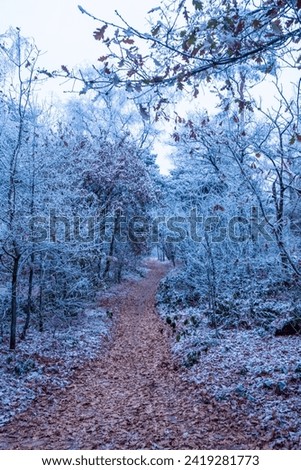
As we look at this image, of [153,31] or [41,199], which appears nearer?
[153,31]

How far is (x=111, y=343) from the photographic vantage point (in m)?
9.80

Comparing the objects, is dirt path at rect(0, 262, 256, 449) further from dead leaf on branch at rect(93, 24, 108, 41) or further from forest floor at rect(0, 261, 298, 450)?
dead leaf on branch at rect(93, 24, 108, 41)

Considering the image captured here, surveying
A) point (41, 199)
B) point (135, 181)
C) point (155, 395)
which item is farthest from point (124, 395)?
point (135, 181)

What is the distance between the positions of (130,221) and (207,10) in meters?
15.2

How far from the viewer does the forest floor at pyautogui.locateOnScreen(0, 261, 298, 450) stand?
426cm

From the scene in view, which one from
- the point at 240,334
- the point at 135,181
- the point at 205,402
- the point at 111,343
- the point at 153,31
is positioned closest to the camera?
the point at 153,31

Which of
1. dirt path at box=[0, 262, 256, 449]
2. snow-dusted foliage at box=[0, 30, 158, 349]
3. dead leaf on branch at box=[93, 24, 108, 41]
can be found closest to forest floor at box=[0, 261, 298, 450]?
dirt path at box=[0, 262, 256, 449]

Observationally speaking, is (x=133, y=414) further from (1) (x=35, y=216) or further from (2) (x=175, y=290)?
(2) (x=175, y=290)

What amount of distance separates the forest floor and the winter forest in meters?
0.03

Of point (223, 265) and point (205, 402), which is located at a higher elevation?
point (223, 265)

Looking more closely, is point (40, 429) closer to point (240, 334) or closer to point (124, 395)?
point (124, 395)

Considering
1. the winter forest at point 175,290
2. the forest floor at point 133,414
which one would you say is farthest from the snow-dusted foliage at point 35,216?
the forest floor at point 133,414

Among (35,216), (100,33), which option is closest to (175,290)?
(35,216)

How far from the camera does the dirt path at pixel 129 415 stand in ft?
14.0
